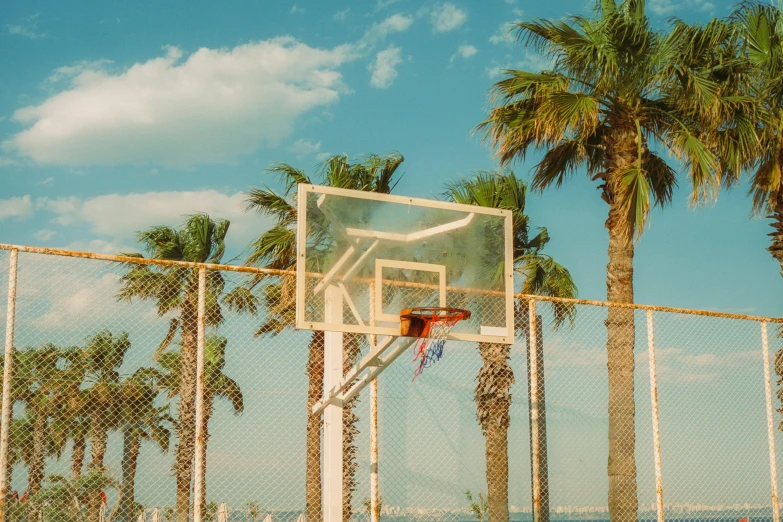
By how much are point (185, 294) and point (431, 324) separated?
7.19 metres

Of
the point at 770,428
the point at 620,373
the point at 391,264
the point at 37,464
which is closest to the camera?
the point at 37,464

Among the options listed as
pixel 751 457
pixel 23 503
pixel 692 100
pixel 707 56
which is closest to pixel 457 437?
pixel 751 457

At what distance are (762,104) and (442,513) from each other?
290 inches

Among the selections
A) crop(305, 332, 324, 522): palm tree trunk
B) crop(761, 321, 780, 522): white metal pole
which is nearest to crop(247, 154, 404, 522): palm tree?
crop(305, 332, 324, 522): palm tree trunk

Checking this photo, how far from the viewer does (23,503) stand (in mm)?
8602

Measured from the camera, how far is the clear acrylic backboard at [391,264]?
7465 millimetres

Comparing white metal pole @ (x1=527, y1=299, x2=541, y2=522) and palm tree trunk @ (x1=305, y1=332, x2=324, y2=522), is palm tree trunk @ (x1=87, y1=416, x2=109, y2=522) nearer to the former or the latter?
palm tree trunk @ (x1=305, y1=332, x2=324, y2=522)

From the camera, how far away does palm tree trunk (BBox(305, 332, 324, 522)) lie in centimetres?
1141

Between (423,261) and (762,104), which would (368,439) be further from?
(762,104)

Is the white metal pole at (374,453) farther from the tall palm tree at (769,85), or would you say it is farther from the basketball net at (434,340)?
the tall palm tree at (769,85)

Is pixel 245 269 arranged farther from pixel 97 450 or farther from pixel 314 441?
pixel 314 441

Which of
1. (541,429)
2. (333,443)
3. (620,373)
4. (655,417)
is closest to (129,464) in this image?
(333,443)

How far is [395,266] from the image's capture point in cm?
772

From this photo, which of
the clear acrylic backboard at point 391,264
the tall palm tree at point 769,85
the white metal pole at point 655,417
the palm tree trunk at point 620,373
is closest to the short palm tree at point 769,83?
the tall palm tree at point 769,85
